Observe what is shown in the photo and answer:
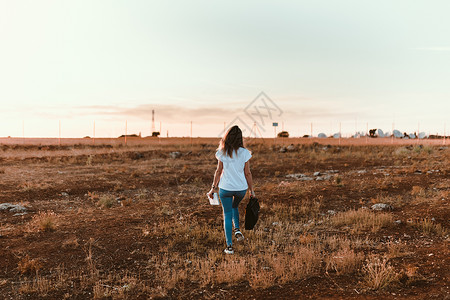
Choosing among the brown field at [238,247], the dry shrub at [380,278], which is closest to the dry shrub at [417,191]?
the brown field at [238,247]

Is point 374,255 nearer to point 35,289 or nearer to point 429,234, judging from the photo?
point 429,234

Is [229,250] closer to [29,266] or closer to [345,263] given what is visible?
[345,263]

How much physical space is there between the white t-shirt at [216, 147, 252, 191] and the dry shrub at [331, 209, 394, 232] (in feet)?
12.7

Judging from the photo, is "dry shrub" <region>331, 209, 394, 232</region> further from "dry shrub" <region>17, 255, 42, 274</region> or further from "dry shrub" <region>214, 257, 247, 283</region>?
"dry shrub" <region>17, 255, 42, 274</region>

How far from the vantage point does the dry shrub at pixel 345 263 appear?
19.2 ft

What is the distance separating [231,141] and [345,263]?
272 cm

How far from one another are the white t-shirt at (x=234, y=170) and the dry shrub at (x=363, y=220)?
153 inches

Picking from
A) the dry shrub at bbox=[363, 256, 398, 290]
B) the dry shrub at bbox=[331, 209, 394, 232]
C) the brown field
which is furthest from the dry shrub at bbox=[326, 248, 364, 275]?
the dry shrub at bbox=[331, 209, 394, 232]

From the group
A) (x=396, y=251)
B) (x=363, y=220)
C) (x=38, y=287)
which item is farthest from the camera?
(x=363, y=220)

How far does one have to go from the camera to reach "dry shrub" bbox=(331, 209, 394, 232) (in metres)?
8.86

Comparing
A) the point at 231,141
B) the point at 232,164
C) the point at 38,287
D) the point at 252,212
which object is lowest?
the point at 38,287

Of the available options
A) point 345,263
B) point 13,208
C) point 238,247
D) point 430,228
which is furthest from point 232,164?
point 13,208

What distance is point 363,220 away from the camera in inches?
364

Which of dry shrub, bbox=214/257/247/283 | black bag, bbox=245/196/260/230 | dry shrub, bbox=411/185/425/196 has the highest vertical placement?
black bag, bbox=245/196/260/230
